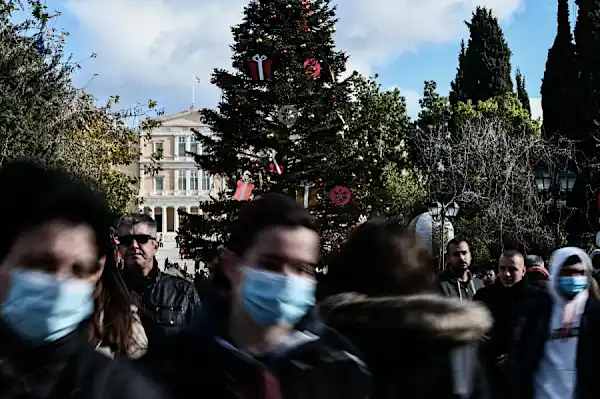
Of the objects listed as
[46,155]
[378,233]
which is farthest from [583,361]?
[46,155]

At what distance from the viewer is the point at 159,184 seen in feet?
326

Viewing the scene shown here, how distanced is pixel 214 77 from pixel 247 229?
24540 mm

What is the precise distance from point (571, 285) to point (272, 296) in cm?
308

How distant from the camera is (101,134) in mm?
23469

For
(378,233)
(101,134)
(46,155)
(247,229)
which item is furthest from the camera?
(101,134)

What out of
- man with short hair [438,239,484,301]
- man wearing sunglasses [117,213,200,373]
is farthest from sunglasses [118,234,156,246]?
man with short hair [438,239,484,301]

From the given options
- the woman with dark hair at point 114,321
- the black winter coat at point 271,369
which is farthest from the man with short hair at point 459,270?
the black winter coat at point 271,369

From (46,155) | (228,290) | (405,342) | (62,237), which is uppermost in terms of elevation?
(46,155)

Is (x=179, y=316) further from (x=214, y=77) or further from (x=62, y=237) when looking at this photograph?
(x=214, y=77)

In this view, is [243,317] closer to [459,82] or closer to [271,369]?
[271,369]

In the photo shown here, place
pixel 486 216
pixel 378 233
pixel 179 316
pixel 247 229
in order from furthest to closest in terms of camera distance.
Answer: pixel 486 216
pixel 179 316
pixel 378 233
pixel 247 229

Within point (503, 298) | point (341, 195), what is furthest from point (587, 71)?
point (503, 298)

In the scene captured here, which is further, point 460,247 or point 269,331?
point 460,247

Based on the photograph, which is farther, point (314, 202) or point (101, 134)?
point (314, 202)
